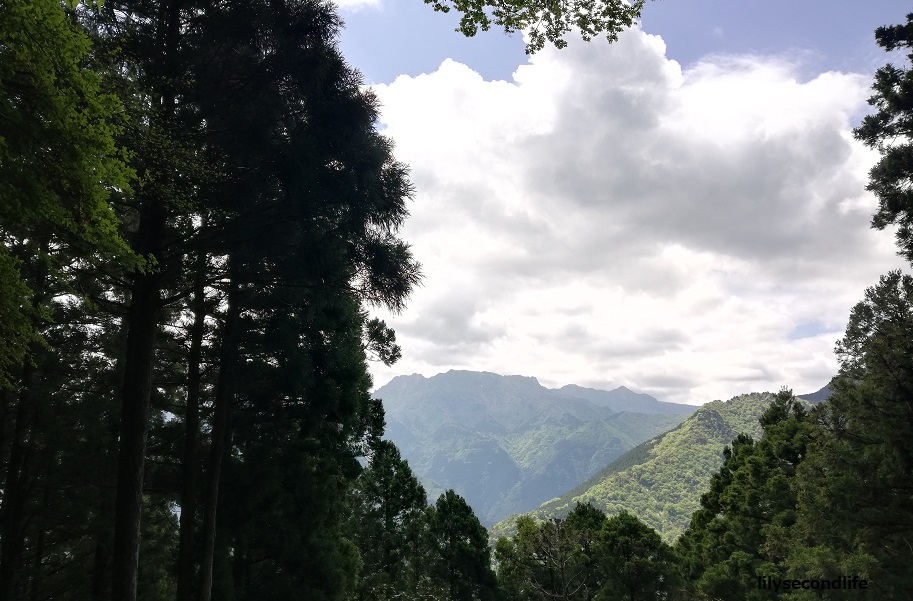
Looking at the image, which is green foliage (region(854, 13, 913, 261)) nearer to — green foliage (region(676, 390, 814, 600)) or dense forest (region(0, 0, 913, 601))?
dense forest (region(0, 0, 913, 601))

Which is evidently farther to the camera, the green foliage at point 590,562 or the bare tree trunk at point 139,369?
the green foliage at point 590,562

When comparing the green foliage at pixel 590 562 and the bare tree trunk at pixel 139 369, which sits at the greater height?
the bare tree trunk at pixel 139 369

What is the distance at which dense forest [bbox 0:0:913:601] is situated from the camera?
522cm

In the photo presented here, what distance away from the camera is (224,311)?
13.8 m

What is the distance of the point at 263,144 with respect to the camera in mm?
8445

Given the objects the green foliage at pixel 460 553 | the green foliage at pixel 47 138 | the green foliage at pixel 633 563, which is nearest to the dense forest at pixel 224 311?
the green foliage at pixel 47 138

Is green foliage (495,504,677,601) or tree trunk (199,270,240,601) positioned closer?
tree trunk (199,270,240,601)

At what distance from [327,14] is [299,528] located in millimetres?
13589

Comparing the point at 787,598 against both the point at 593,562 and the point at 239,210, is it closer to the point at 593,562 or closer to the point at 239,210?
the point at 593,562

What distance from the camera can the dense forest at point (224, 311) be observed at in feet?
17.1

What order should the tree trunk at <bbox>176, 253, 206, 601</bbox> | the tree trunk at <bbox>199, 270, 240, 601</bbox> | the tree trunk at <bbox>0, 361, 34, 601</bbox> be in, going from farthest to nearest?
the tree trunk at <bbox>199, 270, 240, 601</bbox> → the tree trunk at <bbox>0, 361, 34, 601</bbox> → the tree trunk at <bbox>176, 253, 206, 601</bbox>

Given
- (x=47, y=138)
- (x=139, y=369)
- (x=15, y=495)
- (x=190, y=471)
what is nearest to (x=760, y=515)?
(x=190, y=471)

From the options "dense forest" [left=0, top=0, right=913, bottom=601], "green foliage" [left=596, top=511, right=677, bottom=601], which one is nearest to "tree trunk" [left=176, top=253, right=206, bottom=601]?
"dense forest" [left=0, top=0, right=913, bottom=601]

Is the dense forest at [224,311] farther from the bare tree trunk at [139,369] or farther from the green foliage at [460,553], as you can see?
the green foliage at [460,553]
